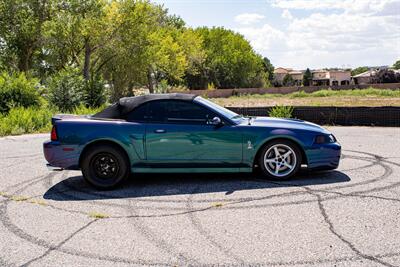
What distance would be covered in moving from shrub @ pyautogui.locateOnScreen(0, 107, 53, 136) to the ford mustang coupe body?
8560 mm

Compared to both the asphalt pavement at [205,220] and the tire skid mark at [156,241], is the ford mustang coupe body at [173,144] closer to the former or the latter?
the asphalt pavement at [205,220]

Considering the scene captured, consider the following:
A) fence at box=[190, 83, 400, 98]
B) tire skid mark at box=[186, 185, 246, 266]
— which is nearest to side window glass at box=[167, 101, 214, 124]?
tire skid mark at box=[186, 185, 246, 266]

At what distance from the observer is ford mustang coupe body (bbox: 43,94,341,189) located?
6199 mm

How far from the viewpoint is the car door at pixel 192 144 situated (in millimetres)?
6207

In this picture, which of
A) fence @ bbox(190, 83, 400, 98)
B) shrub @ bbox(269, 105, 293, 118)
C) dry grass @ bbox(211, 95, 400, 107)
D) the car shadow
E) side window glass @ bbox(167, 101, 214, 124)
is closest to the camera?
the car shadow

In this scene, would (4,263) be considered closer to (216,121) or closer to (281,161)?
(216,121)

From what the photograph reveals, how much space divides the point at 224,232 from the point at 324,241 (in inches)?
39.9

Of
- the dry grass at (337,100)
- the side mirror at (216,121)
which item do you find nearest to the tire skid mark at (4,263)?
the side mirror at (216,121)

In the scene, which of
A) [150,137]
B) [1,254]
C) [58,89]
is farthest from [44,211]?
[58,89]

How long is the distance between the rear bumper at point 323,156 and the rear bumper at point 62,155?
354 centimetres

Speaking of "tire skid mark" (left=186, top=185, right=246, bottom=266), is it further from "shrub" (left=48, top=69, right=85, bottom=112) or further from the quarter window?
"shrub" (left=48, top=69, right=85, bottom=112)

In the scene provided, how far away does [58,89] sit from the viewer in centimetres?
1870

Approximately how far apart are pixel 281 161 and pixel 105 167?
8.83 ft

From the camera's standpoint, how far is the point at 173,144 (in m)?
6.21
